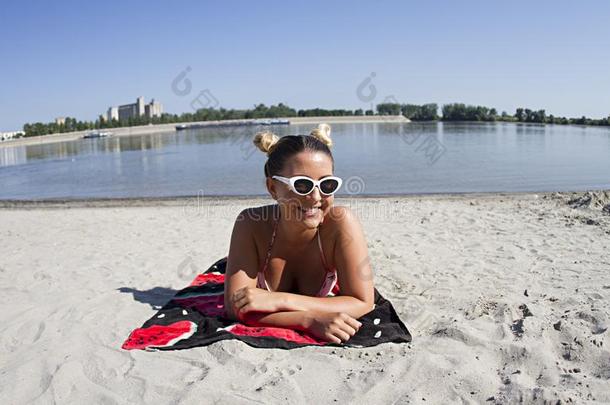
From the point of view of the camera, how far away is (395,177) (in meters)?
17.8

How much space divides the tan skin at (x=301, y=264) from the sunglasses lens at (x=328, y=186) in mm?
44

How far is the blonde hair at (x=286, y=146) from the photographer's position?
3.36 meters

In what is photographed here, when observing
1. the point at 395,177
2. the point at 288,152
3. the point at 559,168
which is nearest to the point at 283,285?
the point at 288,152

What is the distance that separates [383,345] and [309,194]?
1.07 m

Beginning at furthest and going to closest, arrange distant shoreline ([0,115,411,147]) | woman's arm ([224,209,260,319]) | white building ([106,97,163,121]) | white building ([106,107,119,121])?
white building ([106,107,119,121]), white building ([106,97,163,121]), distant shoreline ([0,115,411,147]), woman's arm ([224,209,260,319])

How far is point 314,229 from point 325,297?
476mm

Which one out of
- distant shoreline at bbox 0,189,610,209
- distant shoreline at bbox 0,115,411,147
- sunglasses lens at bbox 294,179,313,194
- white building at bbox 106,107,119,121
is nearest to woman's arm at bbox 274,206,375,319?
sunglasses lens at bbox 294,179,313,194

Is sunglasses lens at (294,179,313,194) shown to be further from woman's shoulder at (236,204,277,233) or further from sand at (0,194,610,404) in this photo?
sand at (0,194,610,404)

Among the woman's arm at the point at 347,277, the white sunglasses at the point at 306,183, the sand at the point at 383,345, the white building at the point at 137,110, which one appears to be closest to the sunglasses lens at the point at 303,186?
the white sunglasses at the point at 306,183

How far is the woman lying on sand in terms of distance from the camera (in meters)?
3.32

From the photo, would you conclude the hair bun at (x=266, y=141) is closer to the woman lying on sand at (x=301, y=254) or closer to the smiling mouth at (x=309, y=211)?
the woman lying on sand at (x=301, y=254)

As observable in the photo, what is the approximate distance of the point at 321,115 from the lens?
403ft

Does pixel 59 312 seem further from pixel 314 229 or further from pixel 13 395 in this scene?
pixel 314 229

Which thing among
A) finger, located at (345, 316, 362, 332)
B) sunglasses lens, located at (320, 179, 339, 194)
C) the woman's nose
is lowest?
finger, located at (345, 316, 362, 332)
